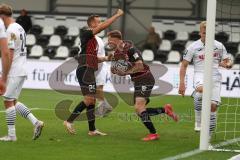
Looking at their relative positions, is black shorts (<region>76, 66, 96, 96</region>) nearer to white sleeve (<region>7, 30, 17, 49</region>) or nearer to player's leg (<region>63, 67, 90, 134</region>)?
player's leg (<region>63, 67, 90, 134</region>)

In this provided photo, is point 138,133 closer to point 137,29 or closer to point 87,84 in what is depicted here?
point 87,84

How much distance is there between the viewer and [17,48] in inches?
472

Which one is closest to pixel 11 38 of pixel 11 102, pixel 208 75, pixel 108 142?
pixel 11 102

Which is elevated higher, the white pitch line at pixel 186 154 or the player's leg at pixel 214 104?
the player's leg at pixel 214 104

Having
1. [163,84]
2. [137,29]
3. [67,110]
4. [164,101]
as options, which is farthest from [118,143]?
[137,29]

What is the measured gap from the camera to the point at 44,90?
2469cm

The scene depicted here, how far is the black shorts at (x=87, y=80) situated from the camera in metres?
13.4

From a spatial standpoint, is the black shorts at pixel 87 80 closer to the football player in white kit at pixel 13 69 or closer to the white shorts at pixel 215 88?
the football player in white kit at pixel 13 69

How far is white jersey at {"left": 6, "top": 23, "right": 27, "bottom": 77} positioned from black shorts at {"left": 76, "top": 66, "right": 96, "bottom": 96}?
1.61 m

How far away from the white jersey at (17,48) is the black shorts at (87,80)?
1606 millimetres

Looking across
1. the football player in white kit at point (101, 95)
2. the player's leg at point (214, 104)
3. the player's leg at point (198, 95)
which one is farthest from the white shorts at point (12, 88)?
the football player in white kit at point (101, 95)

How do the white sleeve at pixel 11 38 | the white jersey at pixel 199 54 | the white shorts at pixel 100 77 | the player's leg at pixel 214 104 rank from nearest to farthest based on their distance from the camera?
the white sleeve at pixel 11 38
the player's leg at pixel 214 104
the white jersey at pixel 199 54
the white shorts at pixel 100 77

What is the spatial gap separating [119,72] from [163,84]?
430 inches

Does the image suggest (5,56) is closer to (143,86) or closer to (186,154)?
(186,154)
